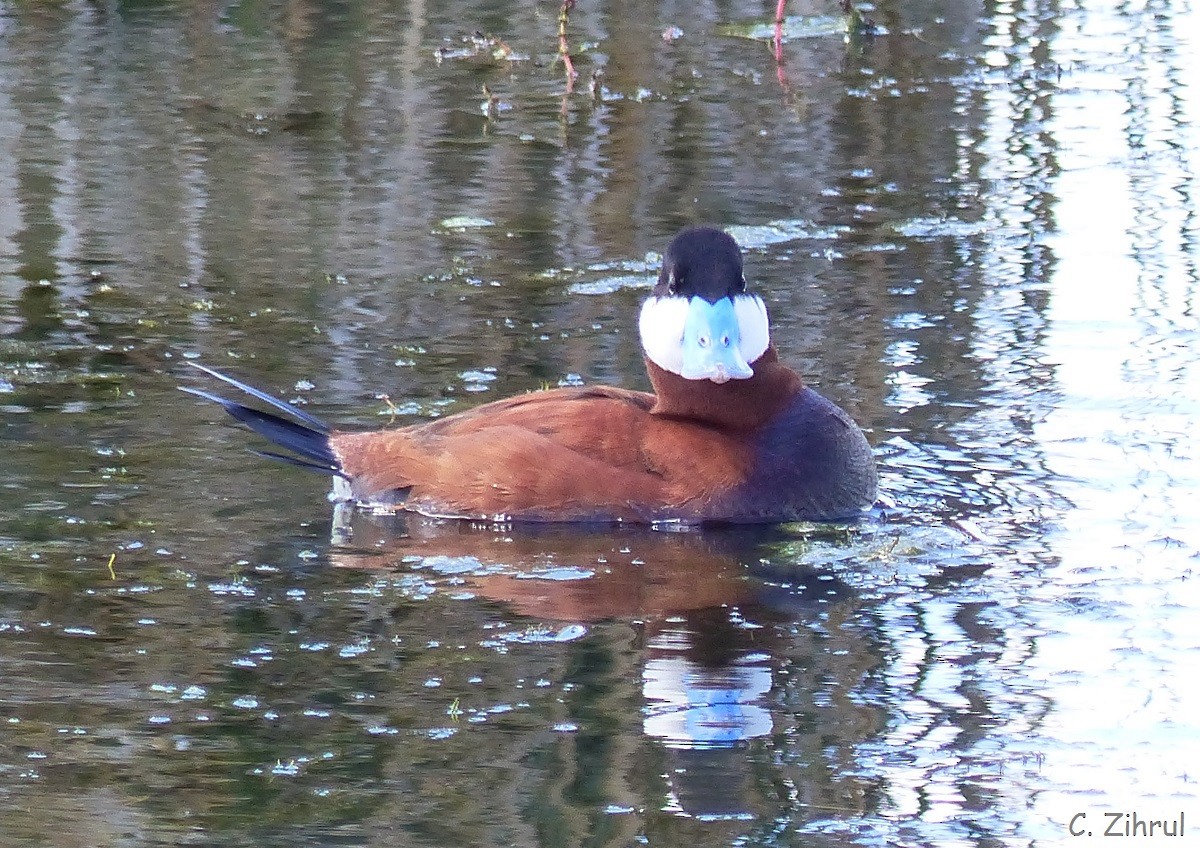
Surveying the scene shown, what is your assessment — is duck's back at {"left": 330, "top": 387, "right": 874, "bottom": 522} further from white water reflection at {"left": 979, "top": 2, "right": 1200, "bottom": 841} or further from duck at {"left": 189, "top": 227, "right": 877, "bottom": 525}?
white water reflection at {"left": 979, "top": 2, "right": 1200, "bottom": 841}

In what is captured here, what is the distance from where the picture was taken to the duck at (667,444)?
5.97 metres

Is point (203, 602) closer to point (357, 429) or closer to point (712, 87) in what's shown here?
point (357, 429)

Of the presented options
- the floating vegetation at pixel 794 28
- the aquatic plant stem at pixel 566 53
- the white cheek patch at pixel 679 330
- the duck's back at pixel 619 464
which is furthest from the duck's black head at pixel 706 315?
the floating vegetation at pixel 794 28

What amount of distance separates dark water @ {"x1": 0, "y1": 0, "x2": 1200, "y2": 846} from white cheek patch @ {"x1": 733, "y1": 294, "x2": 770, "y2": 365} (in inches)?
23.4

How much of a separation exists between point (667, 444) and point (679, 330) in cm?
36

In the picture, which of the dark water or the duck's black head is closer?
the dark water

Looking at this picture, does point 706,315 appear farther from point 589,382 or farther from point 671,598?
point 589,382

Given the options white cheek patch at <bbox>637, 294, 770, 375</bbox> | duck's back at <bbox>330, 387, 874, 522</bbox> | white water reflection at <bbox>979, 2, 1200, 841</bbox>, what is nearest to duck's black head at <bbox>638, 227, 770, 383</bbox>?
white cheek patch at <bbox>637, 294, 770, 375</bbox>

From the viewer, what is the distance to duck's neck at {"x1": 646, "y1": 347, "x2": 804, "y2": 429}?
6145 millimetres

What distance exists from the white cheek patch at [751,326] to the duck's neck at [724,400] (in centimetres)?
7

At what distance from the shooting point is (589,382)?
7.28 meters

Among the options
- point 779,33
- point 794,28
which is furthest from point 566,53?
point 794,28

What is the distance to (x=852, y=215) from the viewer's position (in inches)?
375

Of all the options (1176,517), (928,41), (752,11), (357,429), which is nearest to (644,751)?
(1176,517)
